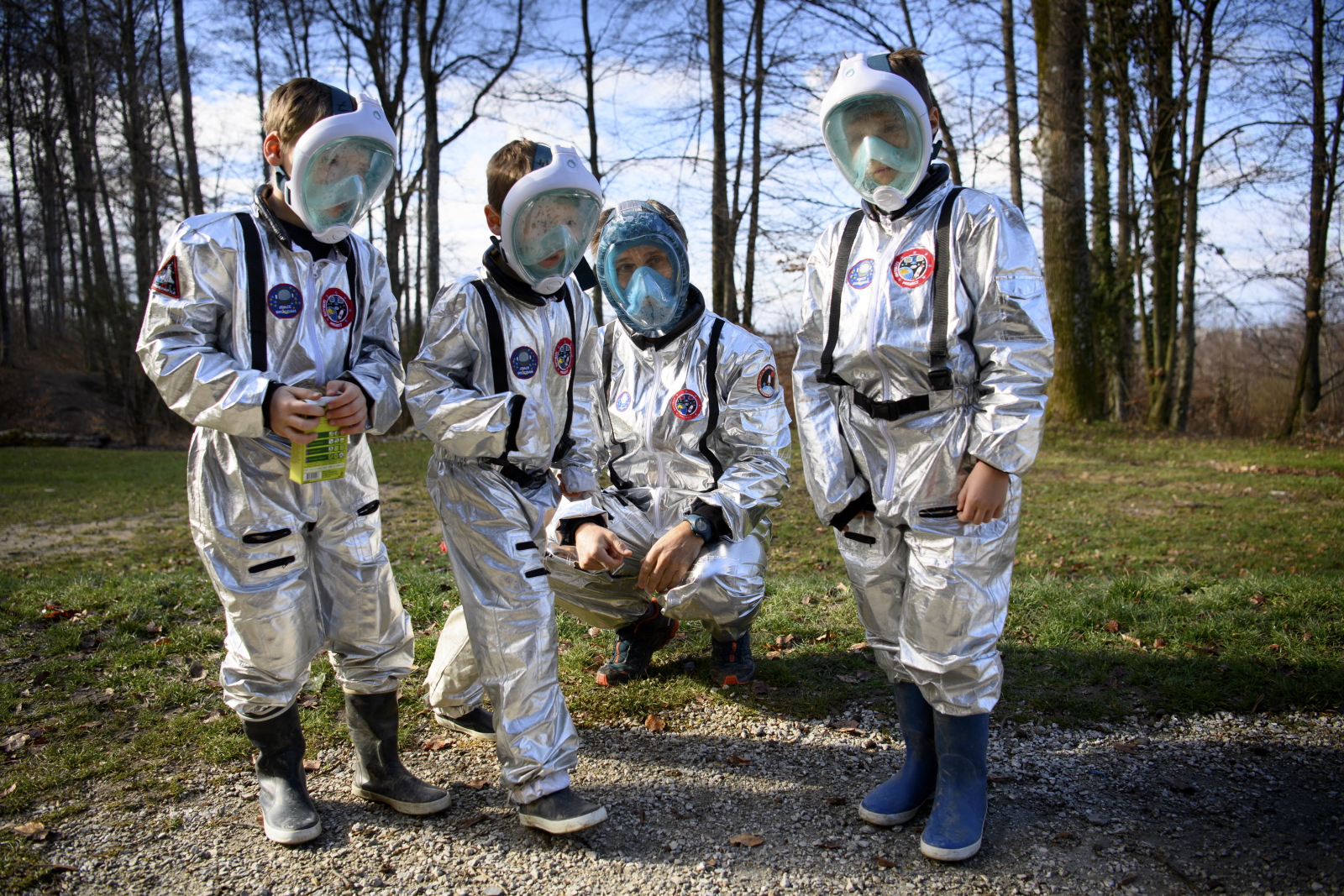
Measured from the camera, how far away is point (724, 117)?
15.2 metres

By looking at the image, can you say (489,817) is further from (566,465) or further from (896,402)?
(896,402)

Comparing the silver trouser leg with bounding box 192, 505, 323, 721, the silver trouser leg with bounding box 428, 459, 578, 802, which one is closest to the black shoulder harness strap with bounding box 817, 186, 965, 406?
the silver trouser leg with bounding box 428, 459, 578, 802

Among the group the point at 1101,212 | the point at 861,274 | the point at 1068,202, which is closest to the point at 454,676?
the point at 861,274

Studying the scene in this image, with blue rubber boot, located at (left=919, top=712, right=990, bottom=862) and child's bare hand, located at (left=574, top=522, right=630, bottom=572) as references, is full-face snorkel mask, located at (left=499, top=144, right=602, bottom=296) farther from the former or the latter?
blue rubber boot, located at (left=919, top=712, right=990, bottom=862)

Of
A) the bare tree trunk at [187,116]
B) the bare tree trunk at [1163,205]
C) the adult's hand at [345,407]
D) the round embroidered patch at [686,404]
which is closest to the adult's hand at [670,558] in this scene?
the round embroidered patch at [686,404]

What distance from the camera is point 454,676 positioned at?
129 inches

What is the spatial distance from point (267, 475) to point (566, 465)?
99 centimetres

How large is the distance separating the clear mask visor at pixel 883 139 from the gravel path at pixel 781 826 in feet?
6.59

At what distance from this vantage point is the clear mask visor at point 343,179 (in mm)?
2600

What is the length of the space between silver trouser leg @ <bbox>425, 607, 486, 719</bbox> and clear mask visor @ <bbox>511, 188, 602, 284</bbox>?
53.2 inches

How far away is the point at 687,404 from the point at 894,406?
104cm

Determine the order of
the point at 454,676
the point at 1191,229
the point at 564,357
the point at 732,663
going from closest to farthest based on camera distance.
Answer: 1. the point at 564,357
2. the point at 454,676
3. the point at 732,663
4. the point at 1191,229

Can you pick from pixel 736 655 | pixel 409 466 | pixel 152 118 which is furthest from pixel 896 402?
pixel 152 118

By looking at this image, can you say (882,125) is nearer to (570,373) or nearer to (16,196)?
(570,373)
